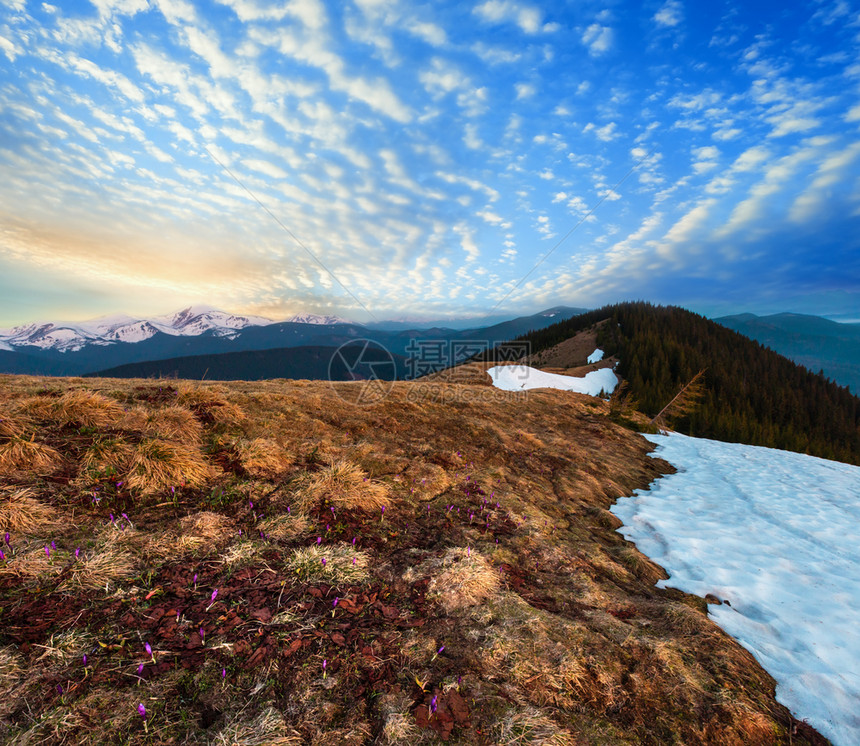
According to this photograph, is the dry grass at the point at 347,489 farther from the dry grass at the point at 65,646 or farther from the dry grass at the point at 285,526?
the dry grass at the point at 65,646

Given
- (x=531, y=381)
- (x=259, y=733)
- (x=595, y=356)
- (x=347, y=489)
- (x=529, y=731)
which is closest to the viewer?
(x=259, y=733)

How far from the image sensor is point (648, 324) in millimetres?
75875

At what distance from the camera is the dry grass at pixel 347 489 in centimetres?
556

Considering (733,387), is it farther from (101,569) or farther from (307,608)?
(101,569)

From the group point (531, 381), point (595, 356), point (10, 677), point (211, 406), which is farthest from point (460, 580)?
point (595, 356)

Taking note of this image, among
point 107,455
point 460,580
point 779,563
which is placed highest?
point 107,455

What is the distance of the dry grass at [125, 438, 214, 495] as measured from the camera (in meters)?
4.96

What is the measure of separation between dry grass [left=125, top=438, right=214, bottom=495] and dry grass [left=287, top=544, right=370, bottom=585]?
8.00 feet

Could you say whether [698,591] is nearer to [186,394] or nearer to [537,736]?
[537,736]

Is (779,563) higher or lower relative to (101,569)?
lower

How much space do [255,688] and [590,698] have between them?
9.68ft

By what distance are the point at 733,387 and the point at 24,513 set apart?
8138cm

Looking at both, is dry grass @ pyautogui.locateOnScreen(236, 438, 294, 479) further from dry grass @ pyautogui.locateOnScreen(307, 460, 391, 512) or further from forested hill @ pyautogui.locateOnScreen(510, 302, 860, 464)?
forested hill @ pyautogui.locateOnScreen(510, 302, 860, 464)

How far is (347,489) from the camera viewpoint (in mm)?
5777
